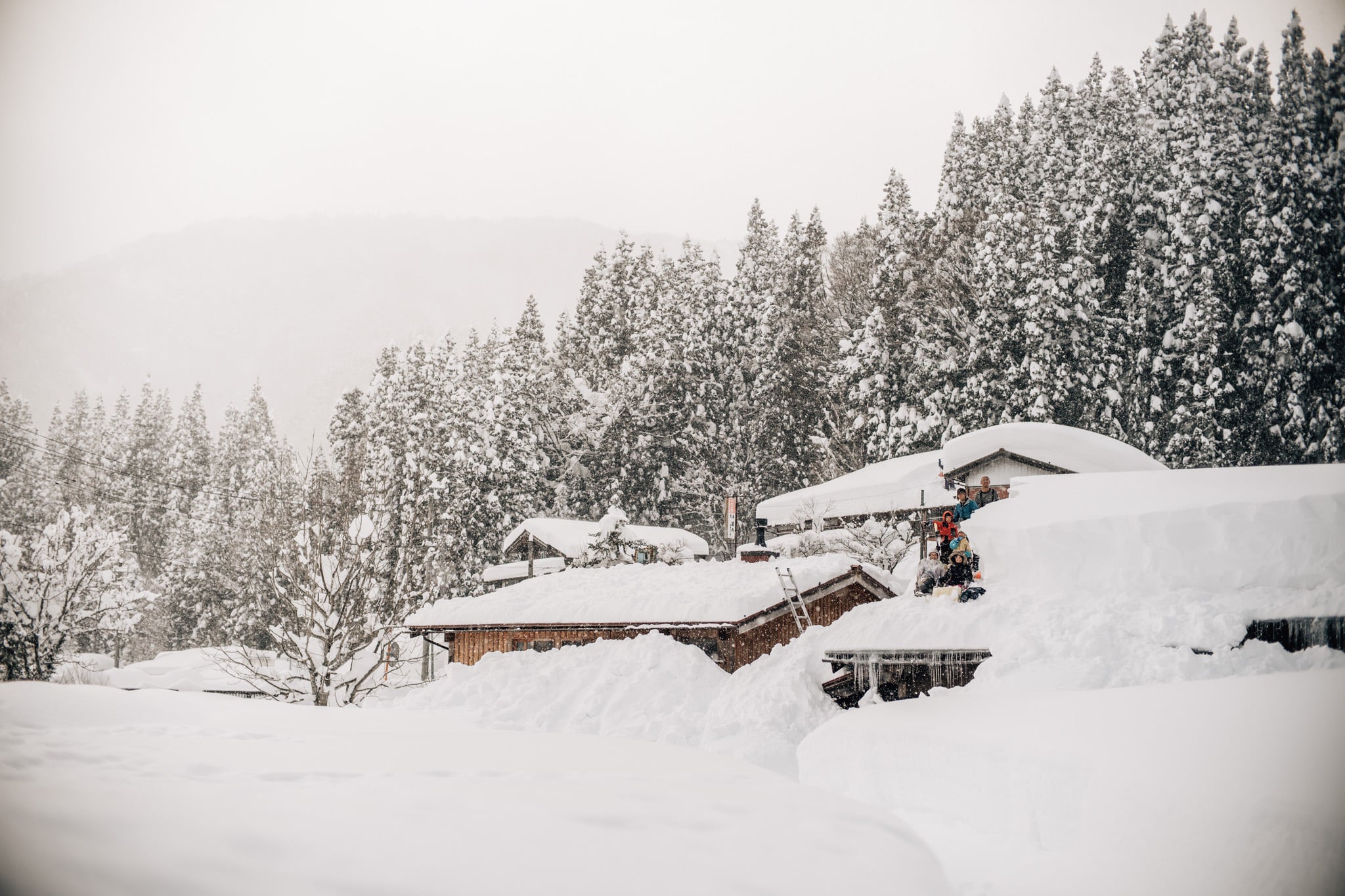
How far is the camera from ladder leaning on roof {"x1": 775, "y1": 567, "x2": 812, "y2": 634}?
2009 centimetres

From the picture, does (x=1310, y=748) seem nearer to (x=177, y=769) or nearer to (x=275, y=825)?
(x=275, y=825)

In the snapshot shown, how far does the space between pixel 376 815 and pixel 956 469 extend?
23.0 metres

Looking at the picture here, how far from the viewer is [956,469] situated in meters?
24.7

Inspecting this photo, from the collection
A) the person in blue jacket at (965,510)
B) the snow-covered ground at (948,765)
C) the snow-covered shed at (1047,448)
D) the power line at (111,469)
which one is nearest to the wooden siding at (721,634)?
the snow-covered ground at (948,765)

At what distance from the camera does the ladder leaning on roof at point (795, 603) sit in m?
20.1

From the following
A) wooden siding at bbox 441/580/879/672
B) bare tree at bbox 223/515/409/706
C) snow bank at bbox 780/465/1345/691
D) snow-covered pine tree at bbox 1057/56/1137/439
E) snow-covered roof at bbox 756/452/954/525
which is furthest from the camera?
snow-covered pine tree at bbox 1057/56/1137/439

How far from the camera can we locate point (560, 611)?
2148cm

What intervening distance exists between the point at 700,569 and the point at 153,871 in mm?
20964

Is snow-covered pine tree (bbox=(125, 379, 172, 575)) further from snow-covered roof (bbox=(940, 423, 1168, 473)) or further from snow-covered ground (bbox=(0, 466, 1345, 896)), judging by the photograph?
snow-covered ground (bbox=(0, 466, 1345, 896))

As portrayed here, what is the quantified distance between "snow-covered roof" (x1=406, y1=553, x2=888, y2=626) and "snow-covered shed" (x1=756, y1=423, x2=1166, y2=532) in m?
4.04

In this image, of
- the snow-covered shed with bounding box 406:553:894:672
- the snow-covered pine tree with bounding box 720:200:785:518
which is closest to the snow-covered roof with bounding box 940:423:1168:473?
the snow-covered shed with bounding box 406:553:894:672

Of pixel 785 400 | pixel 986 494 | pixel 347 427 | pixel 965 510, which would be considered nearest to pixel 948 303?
pixel 785 400

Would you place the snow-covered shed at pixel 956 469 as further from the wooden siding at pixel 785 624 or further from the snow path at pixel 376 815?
the snow path at pixel 376 815

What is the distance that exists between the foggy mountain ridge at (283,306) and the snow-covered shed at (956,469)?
14.9 metres
